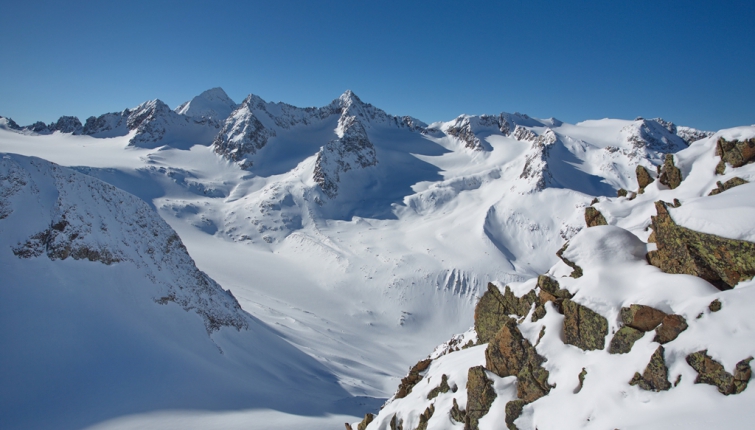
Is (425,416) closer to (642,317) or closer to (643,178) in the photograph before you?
(642,317)

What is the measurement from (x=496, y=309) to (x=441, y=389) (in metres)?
3.98

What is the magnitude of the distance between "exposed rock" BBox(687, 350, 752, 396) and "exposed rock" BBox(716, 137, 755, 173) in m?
6.90

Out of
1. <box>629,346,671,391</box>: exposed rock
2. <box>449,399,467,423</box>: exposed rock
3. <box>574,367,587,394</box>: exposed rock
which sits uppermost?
<box>629,346,671,391</box>: exposed rock

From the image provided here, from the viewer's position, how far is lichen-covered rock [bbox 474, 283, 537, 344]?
13.9 metres

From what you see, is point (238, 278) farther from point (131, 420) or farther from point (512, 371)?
point (512, 371)

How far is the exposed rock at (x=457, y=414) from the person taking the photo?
11552 mm

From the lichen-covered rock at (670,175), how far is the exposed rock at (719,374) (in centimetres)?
744

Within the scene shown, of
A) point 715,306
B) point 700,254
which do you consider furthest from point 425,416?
point 700,254

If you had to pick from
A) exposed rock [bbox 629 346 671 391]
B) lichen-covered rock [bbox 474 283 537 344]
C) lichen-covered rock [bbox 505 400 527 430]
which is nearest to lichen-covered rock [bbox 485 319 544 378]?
lichen-covered rock [bbox 505 400 527 430]

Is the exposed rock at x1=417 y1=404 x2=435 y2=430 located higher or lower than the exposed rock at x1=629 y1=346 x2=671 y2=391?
lower

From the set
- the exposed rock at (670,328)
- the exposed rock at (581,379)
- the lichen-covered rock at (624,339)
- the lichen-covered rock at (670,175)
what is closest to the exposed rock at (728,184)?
the lichen-covered rock at (670,175)

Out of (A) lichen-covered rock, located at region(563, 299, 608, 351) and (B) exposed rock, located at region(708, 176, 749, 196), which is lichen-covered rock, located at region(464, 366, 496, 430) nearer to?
(A) lichen-covered rock, located at region(563, 299, 608, 351)

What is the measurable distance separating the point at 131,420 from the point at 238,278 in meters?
49.2

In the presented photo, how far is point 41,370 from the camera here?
2022 cm
